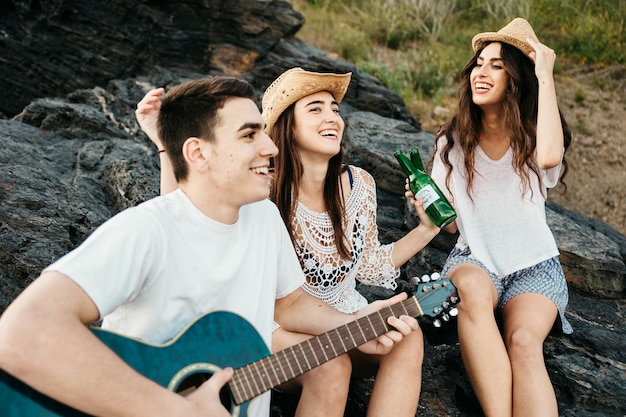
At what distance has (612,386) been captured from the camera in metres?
3.38

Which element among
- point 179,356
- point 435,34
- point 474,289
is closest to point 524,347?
point 474,289

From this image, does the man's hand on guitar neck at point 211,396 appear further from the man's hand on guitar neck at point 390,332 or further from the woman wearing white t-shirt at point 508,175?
the woman wearing white t-shirt at point 508,175

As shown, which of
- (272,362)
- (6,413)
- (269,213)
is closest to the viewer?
(6,413)

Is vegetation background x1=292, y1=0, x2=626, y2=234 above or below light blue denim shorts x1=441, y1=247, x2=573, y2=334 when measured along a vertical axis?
above

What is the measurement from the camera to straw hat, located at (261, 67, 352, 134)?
3373 millimetres

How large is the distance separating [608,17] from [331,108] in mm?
8387

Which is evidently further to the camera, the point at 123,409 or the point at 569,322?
the point at 569,322

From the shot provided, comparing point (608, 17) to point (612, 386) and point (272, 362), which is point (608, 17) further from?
point (272, 362)

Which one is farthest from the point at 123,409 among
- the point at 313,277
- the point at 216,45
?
the point at 216,45

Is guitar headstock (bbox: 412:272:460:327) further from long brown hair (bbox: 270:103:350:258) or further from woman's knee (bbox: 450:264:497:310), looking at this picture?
long brown hair (bbox: 270:103:350:258)

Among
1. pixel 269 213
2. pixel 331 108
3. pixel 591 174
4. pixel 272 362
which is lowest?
pixel 591 174

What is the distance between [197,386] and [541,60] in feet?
8.14

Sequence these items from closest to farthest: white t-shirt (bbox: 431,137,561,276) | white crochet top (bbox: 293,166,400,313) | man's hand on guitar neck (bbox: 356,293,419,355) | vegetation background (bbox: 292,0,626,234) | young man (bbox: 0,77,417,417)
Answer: young man (bbox: 0,77,417,417), man's hand on guitar neck (bbox: 356,293,419,355), white crochet top (bbox: 293,166,400,313), white t-shirt (bbox: 431,137,561,276), vegetation background (bbox: 292,0,626,234)

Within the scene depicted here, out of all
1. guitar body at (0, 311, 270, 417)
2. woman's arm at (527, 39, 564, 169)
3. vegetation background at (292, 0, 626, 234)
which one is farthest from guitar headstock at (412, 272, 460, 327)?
vegetation background at (292, 0, 626, 234)
